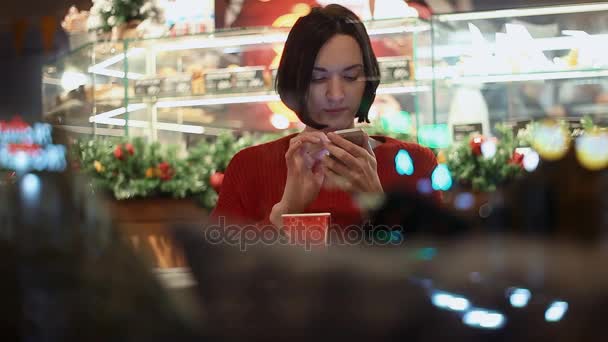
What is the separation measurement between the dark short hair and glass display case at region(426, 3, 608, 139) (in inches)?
2.7

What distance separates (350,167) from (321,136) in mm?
47

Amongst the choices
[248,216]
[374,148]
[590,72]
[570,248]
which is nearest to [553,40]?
[590,72]

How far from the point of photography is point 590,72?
0.78 m

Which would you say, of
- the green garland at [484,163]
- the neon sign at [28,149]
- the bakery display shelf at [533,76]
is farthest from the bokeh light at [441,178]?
the neon sign at [28,149]

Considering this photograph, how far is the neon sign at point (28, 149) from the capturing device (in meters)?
0.37

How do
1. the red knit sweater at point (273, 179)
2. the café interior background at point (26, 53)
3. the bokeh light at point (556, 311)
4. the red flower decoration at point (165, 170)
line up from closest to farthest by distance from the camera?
1. the bokeh light at point (556, 311)
2. the café interior background at point (26, 53)
3. the red knit sweater at point (273, 179)
4. the red flower decoration at point (165, 170)

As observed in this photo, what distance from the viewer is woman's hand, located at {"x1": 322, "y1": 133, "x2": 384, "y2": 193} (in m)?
0.76

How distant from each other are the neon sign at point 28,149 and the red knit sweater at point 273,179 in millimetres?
244

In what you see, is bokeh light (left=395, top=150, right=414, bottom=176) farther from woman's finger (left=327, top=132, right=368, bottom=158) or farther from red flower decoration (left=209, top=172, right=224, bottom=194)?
red flower decoration (left=209, top=172, right=224, bottom=194)

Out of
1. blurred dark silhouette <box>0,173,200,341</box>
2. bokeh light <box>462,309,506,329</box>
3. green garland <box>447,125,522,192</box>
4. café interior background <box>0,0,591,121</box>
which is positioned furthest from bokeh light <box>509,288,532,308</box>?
café interior background <box>0,0,591,121</box>

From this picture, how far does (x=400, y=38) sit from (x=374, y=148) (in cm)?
11

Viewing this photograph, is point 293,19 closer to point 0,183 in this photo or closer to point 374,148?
point 374,148

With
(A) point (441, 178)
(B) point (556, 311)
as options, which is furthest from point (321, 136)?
(B) point (556, 311)

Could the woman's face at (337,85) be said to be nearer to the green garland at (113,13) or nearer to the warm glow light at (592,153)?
the green garland at (113,13)
